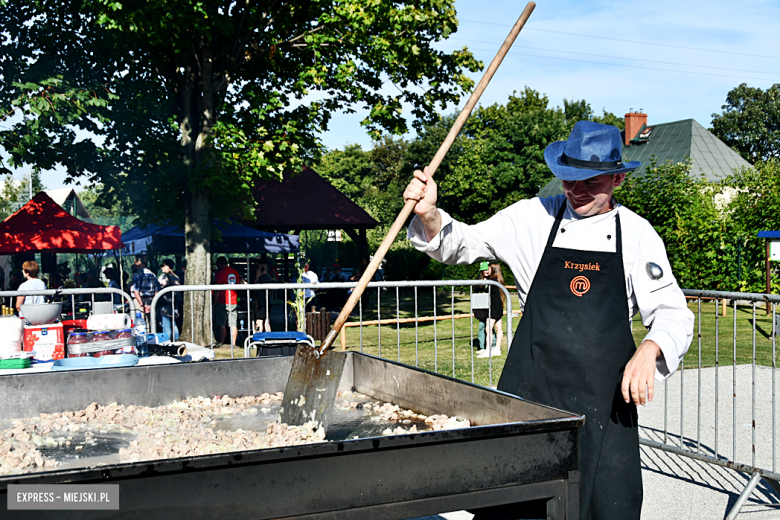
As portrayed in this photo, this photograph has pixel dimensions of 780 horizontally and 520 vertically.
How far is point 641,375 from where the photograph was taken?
2125 millimetres

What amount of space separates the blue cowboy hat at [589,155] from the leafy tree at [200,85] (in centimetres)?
940

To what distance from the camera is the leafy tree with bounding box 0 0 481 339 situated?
10.9 metres

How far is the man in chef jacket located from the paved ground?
6.30ft

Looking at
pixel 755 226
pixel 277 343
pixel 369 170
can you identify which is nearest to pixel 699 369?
pixel 277 343

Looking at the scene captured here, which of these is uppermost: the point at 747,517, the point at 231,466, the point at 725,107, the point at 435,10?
the point at 725,107

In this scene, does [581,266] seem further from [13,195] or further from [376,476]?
[13,195]

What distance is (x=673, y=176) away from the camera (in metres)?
20.2

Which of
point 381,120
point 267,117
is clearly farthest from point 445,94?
point 267,117

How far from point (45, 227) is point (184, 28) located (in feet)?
15.9

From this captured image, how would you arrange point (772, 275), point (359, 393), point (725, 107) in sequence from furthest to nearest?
1. point (725, 107)
2. point (772, 275)
3. point (359, 393)

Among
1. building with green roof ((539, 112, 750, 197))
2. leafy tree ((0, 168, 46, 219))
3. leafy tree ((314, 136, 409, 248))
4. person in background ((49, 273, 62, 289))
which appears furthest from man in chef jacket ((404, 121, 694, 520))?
leafy tree ((314, 136, 409, 248))

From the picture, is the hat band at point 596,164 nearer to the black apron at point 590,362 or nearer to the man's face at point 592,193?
the man's face at point 592,193

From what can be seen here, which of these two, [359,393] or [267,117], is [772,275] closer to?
[267,117]

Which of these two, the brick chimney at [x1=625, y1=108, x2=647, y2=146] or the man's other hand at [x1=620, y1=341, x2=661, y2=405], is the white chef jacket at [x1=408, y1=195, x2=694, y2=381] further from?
the brick chimney at [x1=625, y1=108, x2=647, y2=146]
